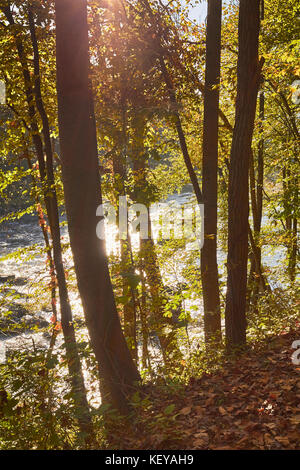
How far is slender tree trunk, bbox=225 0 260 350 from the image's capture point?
16.3 feet

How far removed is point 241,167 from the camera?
5.25 meters

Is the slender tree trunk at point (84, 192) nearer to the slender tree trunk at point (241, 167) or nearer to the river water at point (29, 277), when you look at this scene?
the river water at point (29, 277)

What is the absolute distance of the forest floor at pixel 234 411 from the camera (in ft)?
10.8

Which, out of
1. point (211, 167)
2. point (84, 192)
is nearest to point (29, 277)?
point (211, 167)

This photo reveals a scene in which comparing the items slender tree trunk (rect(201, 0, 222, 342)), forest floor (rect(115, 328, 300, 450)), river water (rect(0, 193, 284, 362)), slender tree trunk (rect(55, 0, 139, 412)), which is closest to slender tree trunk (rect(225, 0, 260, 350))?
forest floor (rect(115, 328, 300, 450))

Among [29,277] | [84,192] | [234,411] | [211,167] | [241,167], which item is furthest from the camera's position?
[29,277]

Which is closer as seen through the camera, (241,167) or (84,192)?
(84,192)

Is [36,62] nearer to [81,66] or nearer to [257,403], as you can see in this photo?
Result: [81,66]

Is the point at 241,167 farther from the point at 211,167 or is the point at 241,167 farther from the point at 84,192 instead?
the point at 84,192

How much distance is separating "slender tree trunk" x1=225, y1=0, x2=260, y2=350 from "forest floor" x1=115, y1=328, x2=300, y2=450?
77cm

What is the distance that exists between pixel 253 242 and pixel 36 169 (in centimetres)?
682

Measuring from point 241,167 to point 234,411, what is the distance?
3.05 metres

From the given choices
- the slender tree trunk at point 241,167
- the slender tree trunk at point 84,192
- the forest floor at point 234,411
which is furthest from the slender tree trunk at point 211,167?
the slender tree trunk at point 84,192

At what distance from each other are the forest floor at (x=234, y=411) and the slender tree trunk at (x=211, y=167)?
1.75m
